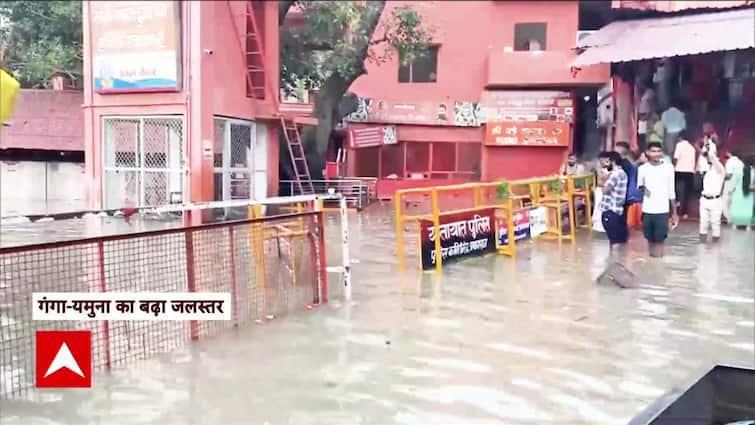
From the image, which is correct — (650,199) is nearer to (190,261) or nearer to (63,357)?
(190,261)

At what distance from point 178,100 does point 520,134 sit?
12.5 feet

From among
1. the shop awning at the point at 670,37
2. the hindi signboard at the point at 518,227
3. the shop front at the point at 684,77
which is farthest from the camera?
the hindi signboard at the point at 518,227

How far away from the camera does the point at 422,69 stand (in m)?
4.48

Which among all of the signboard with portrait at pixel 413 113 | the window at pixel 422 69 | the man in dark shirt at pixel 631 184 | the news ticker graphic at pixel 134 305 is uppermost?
the window at pixel 422 69

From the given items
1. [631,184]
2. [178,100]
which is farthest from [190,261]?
[631,184]

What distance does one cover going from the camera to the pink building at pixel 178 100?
231 centimetres

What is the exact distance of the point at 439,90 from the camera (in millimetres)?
4094

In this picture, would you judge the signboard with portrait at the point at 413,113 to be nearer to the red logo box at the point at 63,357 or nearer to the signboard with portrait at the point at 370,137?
the signboard with portrait at the point at 370,137

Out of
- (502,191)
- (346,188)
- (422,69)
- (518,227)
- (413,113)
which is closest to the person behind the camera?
(346,188)

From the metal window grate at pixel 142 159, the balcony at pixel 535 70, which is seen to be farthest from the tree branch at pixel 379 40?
the metal window grate at pixel 142 159

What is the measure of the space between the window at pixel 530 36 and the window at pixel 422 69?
4288 mm

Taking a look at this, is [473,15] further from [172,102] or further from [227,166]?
[172,102]

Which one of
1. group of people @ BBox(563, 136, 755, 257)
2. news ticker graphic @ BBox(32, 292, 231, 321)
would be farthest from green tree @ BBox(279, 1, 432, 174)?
news ticker graphic @ BBox(32, 292, 231, 321)

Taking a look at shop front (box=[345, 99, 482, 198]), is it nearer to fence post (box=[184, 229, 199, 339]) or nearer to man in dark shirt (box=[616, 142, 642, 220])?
fence post (box=[184, 229, 199, 339])
